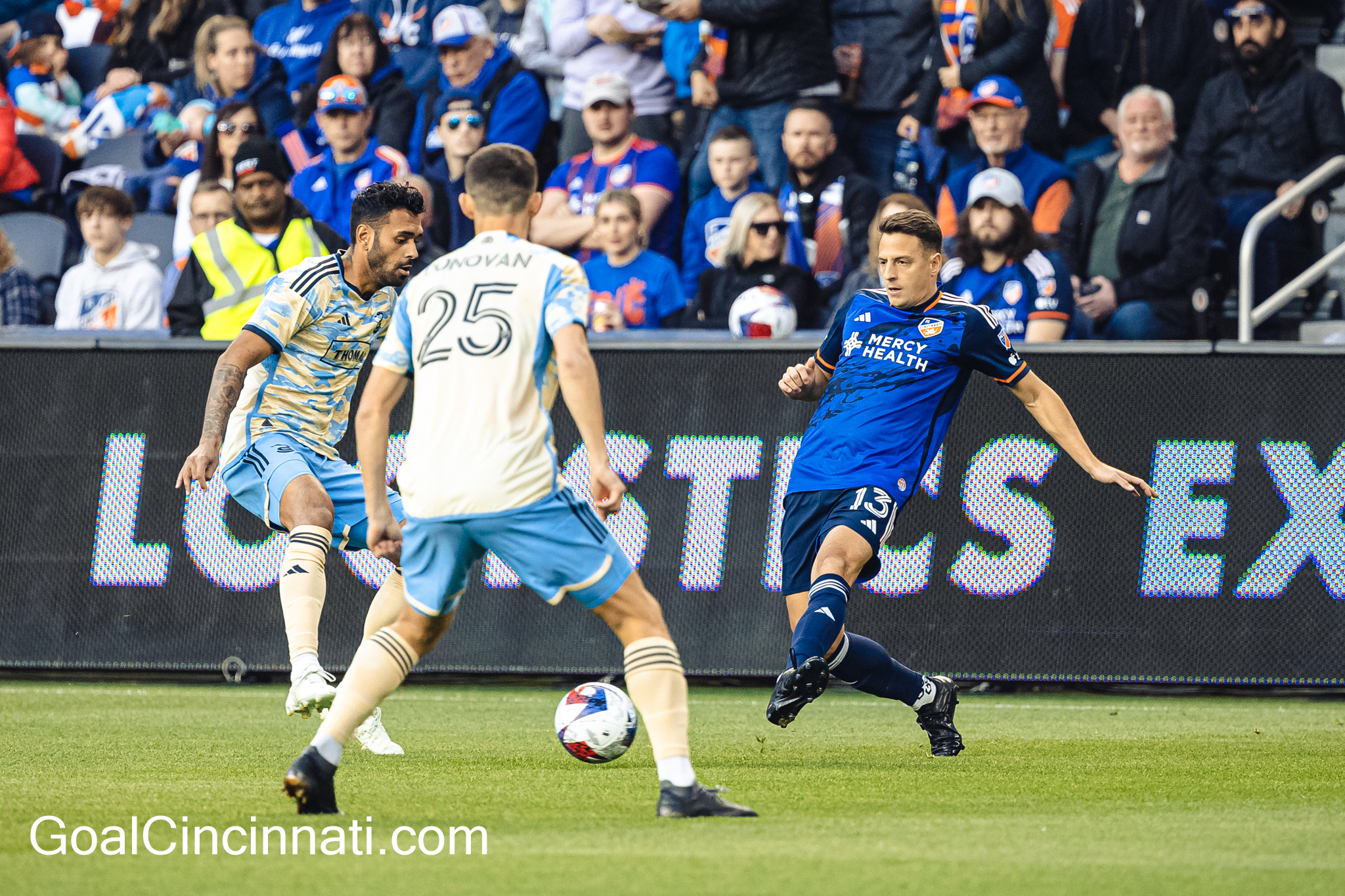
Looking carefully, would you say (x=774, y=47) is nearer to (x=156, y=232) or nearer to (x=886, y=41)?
(x=886, y=41)

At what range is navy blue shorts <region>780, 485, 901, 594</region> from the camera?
22.9ft

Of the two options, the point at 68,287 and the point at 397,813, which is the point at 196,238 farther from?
the point at 397,813

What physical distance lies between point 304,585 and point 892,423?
262 centimetres

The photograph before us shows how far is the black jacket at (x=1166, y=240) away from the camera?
38.5ft

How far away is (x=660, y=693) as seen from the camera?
5184 millimetres

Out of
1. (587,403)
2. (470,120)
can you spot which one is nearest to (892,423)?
(587,403)

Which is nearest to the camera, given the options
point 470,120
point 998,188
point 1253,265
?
point 998,188

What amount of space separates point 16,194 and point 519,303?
11911 millimetres

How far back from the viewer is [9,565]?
1055 cm

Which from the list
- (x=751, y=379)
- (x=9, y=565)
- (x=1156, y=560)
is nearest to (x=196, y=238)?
(x=9, y=565)

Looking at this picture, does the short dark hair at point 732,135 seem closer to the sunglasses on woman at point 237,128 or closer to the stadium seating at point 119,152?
the sunglasses on woman at point 237,128

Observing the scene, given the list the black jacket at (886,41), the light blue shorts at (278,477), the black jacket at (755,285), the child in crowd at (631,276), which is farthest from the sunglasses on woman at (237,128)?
the light blue shorts at (278,477)

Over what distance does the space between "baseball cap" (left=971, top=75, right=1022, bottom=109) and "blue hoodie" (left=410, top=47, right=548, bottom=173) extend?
367 centimetres

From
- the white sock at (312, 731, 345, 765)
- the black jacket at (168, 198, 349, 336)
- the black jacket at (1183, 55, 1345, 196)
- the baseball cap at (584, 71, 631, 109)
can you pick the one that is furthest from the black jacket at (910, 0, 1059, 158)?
the white sock at (312, 731, 345, 765)
